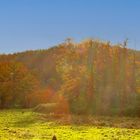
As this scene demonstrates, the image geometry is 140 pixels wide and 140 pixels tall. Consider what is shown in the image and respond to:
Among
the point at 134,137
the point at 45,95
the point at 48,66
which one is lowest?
the point at 134,137

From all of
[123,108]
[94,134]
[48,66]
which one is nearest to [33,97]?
[123,108]

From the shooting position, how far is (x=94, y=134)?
3925 cm

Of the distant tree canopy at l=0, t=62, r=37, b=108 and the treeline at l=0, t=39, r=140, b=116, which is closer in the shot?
the treeline at l=0, t=39, r=140, b=116

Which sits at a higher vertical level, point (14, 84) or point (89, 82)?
point (14, 84)

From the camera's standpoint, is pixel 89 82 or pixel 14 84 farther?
pixel 14 84

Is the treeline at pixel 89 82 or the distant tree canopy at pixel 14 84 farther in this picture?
the distant tree canopy at pixel 14 84

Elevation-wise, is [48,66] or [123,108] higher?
[48,66]

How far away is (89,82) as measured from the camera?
88.6 meters

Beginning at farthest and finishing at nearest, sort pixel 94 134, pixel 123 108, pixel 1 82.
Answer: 1. pixel 1 82
2. pixel 123 108
3. pixel 94 134

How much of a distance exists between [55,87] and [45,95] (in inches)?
962

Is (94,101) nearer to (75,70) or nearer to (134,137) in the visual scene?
(75,70)

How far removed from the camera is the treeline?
263ft

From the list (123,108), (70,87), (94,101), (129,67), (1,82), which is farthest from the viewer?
(1,82)

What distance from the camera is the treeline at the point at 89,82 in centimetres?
8031
